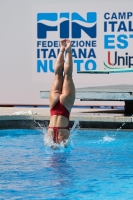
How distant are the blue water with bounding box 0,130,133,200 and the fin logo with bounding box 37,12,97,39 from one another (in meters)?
5.40

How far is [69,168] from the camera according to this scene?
7.25m

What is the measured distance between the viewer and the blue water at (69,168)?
5.89 meters

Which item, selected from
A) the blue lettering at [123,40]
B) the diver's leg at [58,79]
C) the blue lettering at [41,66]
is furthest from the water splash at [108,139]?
the blue lettering at [41,66]

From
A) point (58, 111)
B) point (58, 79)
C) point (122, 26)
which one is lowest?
point (58, 111)

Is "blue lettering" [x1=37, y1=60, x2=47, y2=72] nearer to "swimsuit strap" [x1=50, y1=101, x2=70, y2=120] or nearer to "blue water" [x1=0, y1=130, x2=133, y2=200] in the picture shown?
"blue water" [x1=0, y1=130, x2=133, y2=200]

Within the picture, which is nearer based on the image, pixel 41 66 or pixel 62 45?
pixel 62 45

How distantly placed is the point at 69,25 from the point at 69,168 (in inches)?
341

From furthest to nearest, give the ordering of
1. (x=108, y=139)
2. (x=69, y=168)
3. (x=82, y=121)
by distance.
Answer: (x=82, y=121) → (x=108, y=139) → (x=69, y=168)

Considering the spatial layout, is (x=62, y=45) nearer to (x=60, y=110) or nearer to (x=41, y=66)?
(x=60, y=110)

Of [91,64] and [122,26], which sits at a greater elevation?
[122,26]

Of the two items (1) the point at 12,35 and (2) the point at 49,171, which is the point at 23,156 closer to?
(2) the point at 49,171

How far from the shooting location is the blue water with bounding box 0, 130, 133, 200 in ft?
19.3

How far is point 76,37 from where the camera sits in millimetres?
15469

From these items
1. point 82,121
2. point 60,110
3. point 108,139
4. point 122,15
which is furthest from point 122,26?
point 60,110
